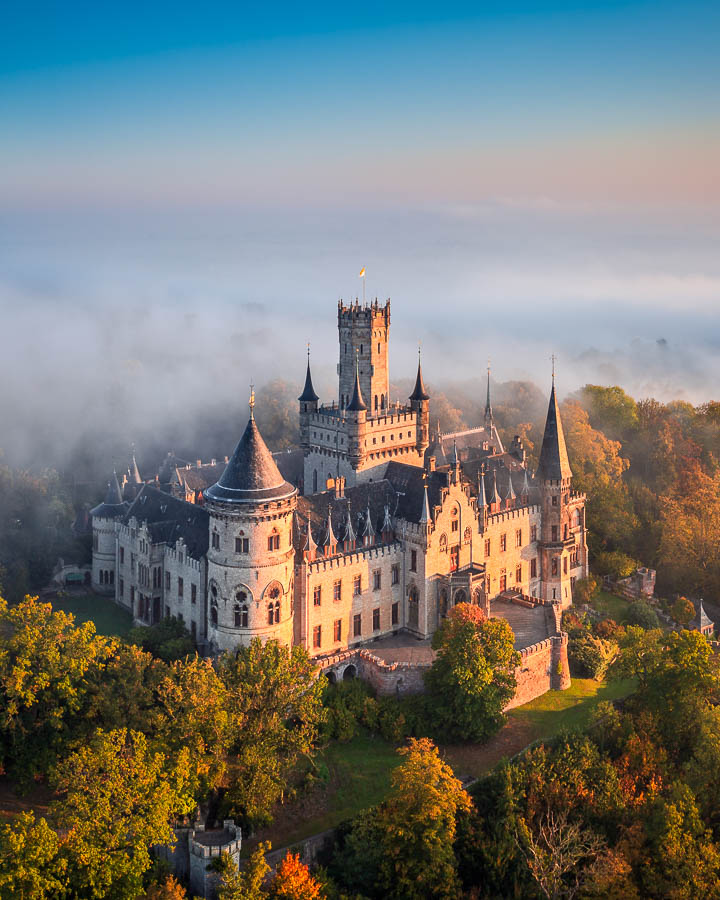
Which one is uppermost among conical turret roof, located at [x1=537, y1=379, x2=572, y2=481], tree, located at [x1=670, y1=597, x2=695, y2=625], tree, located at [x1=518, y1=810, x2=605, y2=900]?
conical turret roof, located at [x1=537, y1=379, x2=572, y2=481]

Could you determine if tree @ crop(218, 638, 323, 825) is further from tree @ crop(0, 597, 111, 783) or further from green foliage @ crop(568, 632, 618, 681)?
green foliage @ crop(568, 632, 618, 681)

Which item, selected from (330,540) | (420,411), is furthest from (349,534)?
(420,411)

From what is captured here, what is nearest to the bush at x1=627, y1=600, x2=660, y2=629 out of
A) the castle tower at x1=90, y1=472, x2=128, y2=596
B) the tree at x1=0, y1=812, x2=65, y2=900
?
the castle tower at x1=90, y1=472, x2=128, y2=596

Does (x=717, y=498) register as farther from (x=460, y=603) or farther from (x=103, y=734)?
(x=103, y=734)

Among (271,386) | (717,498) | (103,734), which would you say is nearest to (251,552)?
(103,734)

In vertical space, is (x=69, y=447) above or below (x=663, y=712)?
above

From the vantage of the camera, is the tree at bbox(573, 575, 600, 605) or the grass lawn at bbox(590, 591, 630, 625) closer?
the grass lawn at bbox(590, 591, 630, 625)

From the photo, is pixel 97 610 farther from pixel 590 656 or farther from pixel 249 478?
pixel 590 656

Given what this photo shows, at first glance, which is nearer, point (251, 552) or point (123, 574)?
point (251, 552)
